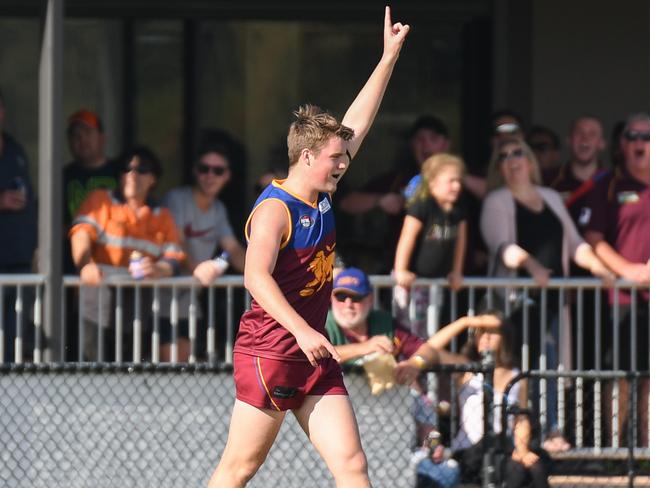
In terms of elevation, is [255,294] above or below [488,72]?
below

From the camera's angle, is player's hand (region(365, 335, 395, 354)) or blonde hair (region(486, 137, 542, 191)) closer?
player's hand (region(365, 335, 395, 354))

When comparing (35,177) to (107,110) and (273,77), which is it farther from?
(273,77)

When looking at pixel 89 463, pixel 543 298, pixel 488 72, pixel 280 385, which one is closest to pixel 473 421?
pixel 543 298

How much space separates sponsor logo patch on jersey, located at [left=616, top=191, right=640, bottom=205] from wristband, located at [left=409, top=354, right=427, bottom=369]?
177cm

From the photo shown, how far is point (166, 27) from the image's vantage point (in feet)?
36.9

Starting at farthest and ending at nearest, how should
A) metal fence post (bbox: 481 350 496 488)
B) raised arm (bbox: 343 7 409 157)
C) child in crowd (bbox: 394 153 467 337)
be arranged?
1. child in crowd (bbox: 394 153 467 337)
2. metal fence post (bbox: 481 350 496 488)
3. raised arm (bbox: 343 7 409 157)

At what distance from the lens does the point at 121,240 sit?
8656 mm

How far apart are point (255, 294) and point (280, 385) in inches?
17.5

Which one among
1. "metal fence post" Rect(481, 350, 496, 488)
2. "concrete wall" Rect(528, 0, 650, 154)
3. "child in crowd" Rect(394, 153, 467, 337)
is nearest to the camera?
"metal fence post" Rect(481, 350, 496, 488)

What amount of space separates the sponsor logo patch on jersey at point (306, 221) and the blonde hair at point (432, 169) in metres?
2.97

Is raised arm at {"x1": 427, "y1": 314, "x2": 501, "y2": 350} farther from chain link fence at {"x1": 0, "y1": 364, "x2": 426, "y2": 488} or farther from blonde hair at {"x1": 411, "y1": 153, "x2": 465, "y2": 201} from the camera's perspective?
blonde hair at {"x1": 411, "y1": 153, "x2": 465, "y2": 201}

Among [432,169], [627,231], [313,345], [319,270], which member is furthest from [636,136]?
[313,345]

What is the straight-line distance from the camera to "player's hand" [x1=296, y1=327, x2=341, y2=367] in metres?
5.31

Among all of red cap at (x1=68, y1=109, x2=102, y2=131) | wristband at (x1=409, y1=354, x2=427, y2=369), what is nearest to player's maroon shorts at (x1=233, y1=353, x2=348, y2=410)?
wristband at (x1=409, y1=354, x2=427, y2=369)
